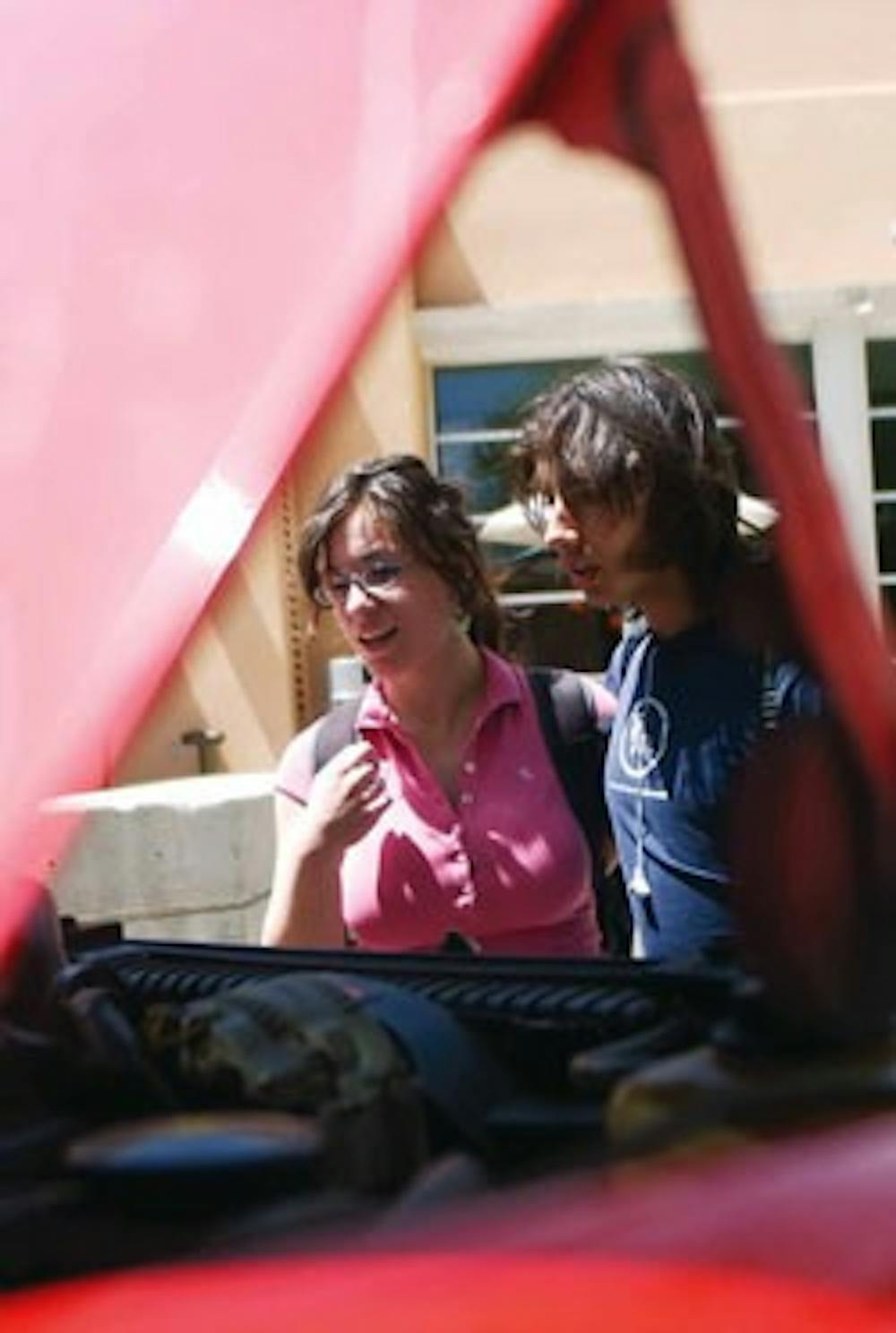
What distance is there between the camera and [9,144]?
1.39m

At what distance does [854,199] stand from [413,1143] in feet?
20.5

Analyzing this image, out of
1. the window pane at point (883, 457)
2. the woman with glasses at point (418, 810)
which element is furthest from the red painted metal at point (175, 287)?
the window pane at point (883, 457)

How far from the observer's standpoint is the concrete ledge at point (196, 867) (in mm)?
2811

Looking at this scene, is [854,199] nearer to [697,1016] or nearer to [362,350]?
[697,1016]

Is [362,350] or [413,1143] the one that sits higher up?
[362,350]

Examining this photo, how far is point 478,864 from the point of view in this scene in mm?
2906

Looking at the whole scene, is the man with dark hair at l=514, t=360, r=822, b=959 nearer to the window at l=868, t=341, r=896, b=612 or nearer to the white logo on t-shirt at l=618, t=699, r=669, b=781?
the white logo on t-shirt at l=618, t=699, r=669, b=781

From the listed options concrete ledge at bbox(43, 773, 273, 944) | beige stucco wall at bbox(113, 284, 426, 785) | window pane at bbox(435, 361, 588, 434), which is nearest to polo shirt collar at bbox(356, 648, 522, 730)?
concrete ledge at bbox(43, 773, 273, 944)

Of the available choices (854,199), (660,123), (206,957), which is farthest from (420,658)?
(854,199)

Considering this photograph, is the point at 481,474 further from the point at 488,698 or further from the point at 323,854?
the point at 323,854

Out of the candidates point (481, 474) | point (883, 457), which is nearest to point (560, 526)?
point (883, 457)

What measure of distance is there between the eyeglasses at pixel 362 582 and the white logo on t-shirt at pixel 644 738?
39 centimetres

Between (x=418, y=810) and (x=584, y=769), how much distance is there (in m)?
0.21

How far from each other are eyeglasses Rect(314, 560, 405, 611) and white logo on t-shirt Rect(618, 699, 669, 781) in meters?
0.39
